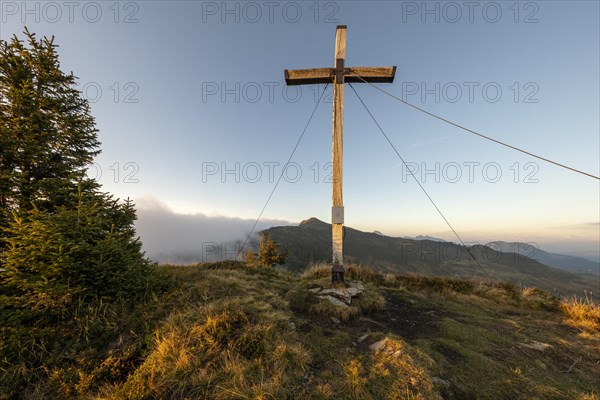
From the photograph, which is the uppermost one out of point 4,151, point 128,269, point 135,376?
point 4,151

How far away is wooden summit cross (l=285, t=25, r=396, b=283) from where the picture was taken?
7297 millimetres

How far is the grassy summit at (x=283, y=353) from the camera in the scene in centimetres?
307

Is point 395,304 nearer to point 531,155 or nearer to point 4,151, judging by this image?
point 531,155

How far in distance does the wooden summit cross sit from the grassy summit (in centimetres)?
205

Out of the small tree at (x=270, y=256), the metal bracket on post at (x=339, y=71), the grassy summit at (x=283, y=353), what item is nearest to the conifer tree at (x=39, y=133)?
the grassy summit at (x=283, y=353)

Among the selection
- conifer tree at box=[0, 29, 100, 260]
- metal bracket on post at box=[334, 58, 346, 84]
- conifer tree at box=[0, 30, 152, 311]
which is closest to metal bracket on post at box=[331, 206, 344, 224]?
metal bracket on post at box=[334, 58, 346, 84]

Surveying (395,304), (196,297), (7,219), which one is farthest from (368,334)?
(7,219)

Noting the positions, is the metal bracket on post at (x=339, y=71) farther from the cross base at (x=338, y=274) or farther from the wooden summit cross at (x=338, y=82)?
the cross base at (x=338, y=274)

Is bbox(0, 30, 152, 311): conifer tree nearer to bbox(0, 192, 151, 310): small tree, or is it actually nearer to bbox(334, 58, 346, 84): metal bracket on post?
bbox(0, 192, 151, 310): small tree

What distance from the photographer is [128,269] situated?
5.01 m

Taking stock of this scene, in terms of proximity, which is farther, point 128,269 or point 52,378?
point 128,269

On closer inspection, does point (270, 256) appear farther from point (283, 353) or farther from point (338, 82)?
point (283, 353)

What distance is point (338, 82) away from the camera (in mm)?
7492

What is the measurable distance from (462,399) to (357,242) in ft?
659
